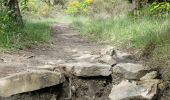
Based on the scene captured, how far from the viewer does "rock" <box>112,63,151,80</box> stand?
4.57 m

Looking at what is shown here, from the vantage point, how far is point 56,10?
30016 mm

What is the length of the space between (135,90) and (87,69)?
72 centimetres

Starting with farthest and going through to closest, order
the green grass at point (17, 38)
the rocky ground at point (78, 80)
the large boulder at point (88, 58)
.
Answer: the green grass at point (17, 38), the large boulder at point (88, 58), the rocky ground at point (78, 80)

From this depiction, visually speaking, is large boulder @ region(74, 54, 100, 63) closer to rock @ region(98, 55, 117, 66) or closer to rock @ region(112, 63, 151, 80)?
rock @ region(98, 55, 117, 66)

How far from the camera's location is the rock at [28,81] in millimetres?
4062

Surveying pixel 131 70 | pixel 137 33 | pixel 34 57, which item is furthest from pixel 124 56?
pixel 34 57

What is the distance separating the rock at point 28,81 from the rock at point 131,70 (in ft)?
2.73

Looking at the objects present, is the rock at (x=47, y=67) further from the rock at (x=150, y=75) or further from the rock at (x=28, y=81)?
the rock at (x=150, y=75)

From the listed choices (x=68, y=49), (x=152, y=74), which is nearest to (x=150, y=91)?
(x=152, y=74)

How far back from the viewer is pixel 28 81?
165 inches

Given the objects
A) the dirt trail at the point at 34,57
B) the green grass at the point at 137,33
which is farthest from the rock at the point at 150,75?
the dirt trail at the point at 34,57

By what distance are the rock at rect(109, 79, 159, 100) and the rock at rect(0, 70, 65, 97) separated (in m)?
0.73

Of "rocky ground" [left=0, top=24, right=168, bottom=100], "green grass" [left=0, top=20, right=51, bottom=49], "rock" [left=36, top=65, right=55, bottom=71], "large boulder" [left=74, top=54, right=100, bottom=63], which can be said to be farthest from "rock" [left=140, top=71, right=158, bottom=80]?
"green grass" [left=0, top=20, right=51, bottom=49]

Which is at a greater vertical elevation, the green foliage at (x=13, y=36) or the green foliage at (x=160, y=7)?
the green foliage at (x=160, y=7)
